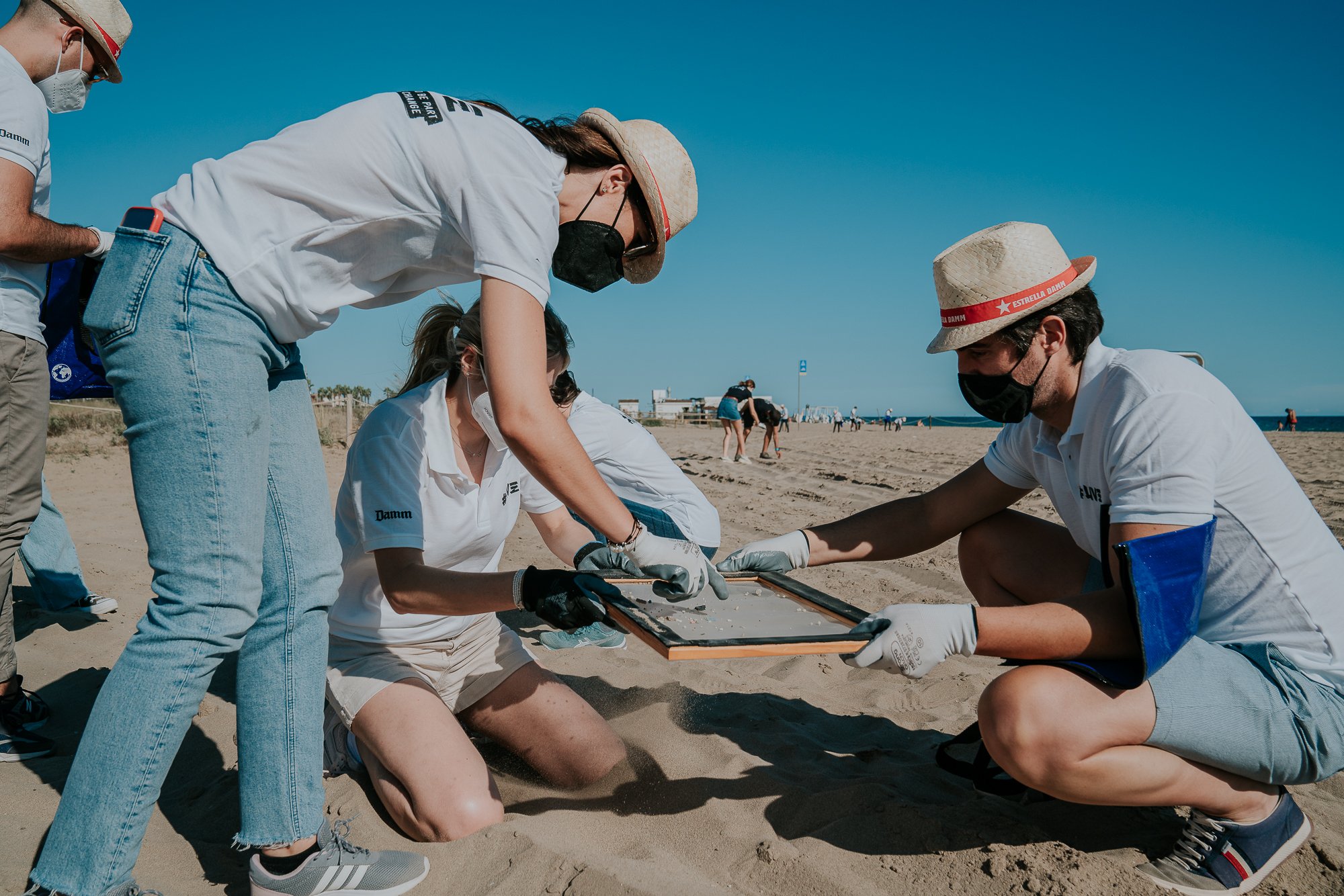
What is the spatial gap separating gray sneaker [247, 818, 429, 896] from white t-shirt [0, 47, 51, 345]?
181cm

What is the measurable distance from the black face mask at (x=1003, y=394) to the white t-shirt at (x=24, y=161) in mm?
2709

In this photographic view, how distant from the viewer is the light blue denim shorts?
191 cm

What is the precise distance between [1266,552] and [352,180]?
2262mm

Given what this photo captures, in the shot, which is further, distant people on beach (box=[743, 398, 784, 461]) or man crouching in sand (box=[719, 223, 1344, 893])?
distant people on beach (box=[743, 398, 784, 461])

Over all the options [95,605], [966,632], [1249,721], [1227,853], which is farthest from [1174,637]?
[95,605]

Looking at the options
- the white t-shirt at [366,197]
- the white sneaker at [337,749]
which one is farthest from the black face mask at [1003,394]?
the white sneaker at [337,749]

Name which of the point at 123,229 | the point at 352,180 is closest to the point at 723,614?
the point at 352,180

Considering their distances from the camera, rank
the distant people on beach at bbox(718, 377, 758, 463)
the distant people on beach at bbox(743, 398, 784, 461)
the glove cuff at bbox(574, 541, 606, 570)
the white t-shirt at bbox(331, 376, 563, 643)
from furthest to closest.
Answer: the distant people on beach at bbox(743, 398, 784, 461) < the distant people on beach at bbox(718, 377, 758, 463) < the white t-shirt at bbox(331, 376, 563, 643) < the glove cuff at bbox(574, 541, 606, 570)

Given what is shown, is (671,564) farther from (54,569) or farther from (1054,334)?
(54,569)

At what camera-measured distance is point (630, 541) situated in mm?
1877

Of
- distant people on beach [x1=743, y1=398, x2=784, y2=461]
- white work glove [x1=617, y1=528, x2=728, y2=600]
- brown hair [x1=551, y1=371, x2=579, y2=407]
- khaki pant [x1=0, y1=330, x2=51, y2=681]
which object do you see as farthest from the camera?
distant people on beach [x1=743, y1=398, x2=784, y2=461]

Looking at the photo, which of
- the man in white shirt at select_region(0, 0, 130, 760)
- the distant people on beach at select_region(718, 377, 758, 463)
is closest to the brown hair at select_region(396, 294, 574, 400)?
the man in white shirt at select_region(0, 0, 130, 760)

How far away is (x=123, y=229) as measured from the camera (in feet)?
5.63

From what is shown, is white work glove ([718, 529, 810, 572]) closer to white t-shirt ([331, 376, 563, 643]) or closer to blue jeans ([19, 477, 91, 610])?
white t-shirt ([331, 376, 563, 643])
